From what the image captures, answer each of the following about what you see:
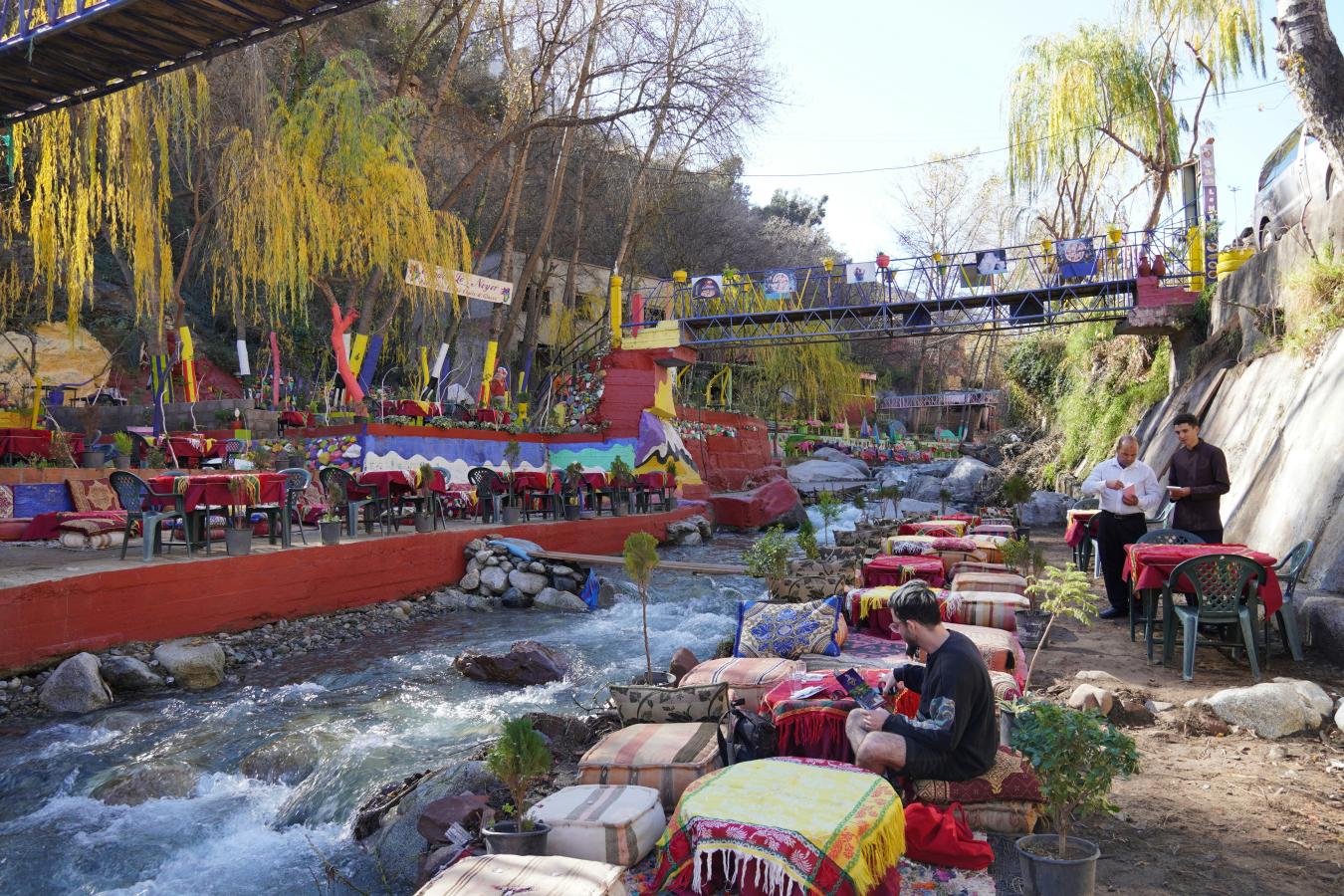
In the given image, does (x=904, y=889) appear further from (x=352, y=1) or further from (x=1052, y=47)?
(x=1052, y=47)

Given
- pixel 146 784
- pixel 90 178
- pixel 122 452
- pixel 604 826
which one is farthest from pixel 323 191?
pixel 604 826

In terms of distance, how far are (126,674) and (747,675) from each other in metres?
5.53

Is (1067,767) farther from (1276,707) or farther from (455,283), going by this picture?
(455,283)

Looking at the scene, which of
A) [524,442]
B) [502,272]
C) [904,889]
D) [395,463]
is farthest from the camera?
[502,272]

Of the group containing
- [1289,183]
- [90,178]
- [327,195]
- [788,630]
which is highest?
[1289,183]

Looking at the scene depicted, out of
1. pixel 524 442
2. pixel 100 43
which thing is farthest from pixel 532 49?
pixel 100 43

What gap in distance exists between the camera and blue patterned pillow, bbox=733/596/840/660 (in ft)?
21.7

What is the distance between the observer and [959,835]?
11.9 ft

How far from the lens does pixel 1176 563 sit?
253 inches

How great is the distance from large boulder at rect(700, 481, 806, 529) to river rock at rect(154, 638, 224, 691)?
49.3 feet

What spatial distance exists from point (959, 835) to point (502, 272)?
63.5ft

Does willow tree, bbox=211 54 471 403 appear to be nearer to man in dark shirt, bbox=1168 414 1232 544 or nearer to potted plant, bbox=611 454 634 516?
potted plant, bbox=611 454 634 516

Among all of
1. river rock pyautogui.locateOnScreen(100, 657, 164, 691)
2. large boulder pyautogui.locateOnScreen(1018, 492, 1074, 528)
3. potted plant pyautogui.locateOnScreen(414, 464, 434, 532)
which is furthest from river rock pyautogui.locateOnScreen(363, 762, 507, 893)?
large boulder pyautogui.locateOnScreen(1018, 492, 1074, 528)

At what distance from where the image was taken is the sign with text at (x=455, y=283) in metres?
16.3
